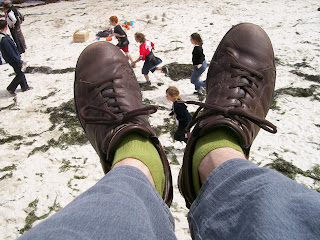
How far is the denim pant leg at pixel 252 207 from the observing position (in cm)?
60

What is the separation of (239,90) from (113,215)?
1261 millimetres

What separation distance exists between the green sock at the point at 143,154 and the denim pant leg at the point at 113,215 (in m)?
0.25

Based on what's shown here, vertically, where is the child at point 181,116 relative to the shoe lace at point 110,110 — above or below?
below

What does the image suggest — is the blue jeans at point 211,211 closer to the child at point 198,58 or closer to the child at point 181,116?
the child at point 181,116

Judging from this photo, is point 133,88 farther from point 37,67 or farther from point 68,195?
point 37,67

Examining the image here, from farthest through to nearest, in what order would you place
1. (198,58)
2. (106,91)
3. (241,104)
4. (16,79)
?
(16,79), (198,58), (106,91), (241,104)

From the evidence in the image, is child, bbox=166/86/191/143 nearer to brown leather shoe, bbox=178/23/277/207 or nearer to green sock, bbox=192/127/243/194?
brown leather shoe, bbox=178/23/277/207

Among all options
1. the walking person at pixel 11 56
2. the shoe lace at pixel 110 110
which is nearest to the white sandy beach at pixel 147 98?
the walking person at pixel 11 56

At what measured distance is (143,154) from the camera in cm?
125

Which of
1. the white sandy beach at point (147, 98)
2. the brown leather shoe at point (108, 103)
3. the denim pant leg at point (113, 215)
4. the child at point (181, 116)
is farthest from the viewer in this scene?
the child at point (181, 116)

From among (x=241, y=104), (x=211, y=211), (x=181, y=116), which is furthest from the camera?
(x=181, y=116)

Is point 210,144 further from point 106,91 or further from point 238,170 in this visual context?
point 106,91

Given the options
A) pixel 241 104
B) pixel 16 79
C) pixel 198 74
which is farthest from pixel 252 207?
pixel 16 79

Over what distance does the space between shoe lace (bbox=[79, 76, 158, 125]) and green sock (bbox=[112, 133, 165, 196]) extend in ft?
0.42
